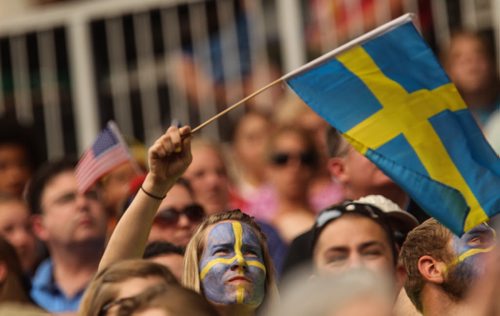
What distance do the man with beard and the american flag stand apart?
249cm

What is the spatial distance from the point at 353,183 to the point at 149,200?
1.65 m

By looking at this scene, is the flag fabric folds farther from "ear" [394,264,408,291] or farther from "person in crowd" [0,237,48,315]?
"person in crowd" [0,237,48,315]

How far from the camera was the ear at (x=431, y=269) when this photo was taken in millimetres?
7230

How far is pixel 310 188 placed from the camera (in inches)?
408

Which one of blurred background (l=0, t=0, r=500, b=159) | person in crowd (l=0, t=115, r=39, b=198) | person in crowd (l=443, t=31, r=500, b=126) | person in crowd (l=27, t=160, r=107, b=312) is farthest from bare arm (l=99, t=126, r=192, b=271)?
blurred background (l=0, t=0, r=500, b=159)

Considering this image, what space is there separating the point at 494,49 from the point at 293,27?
147cm

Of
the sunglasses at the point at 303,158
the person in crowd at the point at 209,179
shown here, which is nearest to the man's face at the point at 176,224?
the person in crowd at the point at 209,179

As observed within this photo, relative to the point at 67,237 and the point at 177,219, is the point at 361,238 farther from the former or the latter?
the point at 67,237

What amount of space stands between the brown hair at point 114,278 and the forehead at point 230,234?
0.97 m

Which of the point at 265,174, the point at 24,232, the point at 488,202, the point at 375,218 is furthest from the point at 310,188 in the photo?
the point at 488,202

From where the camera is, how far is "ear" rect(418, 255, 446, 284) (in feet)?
23.7

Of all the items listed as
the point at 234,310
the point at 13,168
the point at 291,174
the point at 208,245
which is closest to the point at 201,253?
the point at 208,245

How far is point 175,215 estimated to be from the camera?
28.0ft

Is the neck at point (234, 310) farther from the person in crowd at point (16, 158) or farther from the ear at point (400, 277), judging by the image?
the person in crowd at point (16, 158)
